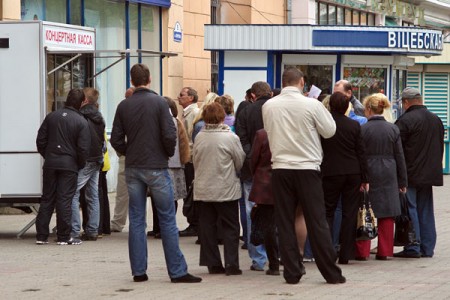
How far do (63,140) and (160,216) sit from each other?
142 inches

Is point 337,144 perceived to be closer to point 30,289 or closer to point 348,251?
point 348,251

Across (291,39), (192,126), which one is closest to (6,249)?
(192,126)

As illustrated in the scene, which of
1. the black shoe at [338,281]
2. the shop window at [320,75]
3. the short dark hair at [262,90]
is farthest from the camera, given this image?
the shop window at [320,75]

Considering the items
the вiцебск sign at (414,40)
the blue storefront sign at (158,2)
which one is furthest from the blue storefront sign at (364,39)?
the blue storefront sign at (158,2)

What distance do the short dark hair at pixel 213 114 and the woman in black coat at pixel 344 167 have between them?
113 cm

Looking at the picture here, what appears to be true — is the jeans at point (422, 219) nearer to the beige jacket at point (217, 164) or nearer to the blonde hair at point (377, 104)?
the blonde hair at point (377, 104)

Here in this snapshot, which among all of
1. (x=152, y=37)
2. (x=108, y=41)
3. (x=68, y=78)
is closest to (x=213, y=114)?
(x=68, y=78)

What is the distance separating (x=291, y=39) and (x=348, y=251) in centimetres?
1328

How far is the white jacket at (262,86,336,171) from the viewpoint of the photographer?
11.2 m

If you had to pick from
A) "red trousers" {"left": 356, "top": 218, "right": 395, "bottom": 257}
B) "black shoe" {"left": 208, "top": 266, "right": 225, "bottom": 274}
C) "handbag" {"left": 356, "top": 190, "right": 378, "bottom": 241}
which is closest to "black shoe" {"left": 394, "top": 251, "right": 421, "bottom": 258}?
"red trousers" {"left": 356, "top": 218, "right": 395, "bottom": 257}

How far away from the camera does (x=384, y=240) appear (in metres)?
13.4

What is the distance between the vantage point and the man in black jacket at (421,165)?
13773 mm

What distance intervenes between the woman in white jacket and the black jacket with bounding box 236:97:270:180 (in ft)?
2.92

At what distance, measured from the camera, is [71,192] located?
1475 cm
